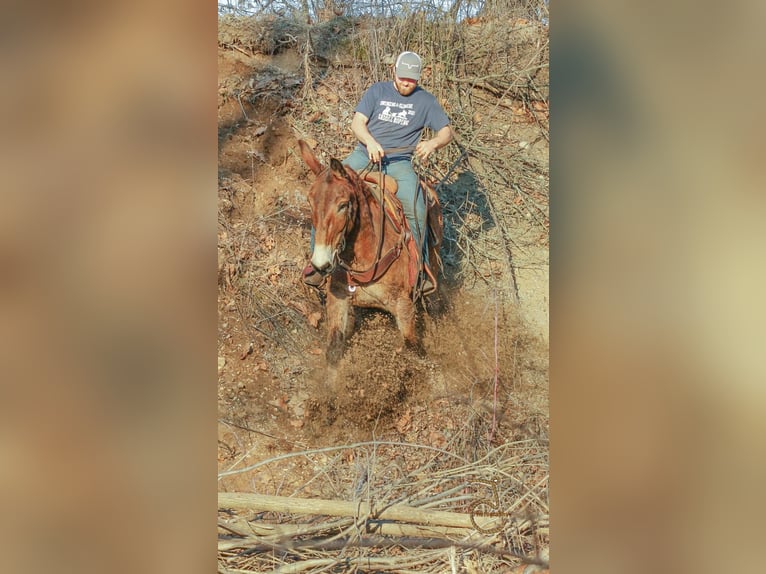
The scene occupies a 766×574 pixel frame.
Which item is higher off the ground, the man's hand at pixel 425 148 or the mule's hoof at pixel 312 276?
the man's hand at pixel 425 148

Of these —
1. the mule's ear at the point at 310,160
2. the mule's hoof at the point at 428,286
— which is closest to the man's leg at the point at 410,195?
the mule's hoof at the point at 428,286

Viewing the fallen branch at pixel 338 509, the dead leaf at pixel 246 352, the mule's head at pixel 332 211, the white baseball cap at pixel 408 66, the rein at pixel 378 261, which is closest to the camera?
the fallen branch at pixel 338 509

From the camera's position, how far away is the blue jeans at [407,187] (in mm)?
4867

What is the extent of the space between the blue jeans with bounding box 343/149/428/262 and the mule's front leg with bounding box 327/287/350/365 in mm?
679

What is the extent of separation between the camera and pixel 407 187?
4.88 meters

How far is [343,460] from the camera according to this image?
480 centimetres

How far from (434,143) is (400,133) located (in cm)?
24

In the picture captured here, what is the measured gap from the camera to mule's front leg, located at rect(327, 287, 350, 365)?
4.95m

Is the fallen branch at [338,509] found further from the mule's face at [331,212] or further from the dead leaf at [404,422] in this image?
the mule's face at [331,212]

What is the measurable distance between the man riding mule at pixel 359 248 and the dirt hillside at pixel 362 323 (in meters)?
0.12

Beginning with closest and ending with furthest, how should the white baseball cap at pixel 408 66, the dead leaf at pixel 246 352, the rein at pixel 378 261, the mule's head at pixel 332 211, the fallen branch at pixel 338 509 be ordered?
the fallen branch at pixel 338 509, the mule's head at pixel 332 211, the rein at pixel 378 261, the white baseball cap at pixel 408 66, the dead leaf at pixel 246 352

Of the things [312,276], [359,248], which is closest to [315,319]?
[312,276]

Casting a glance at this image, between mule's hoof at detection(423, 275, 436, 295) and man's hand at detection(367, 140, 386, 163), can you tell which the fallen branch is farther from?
man's hand at detection(367, 140, 386, 163)
